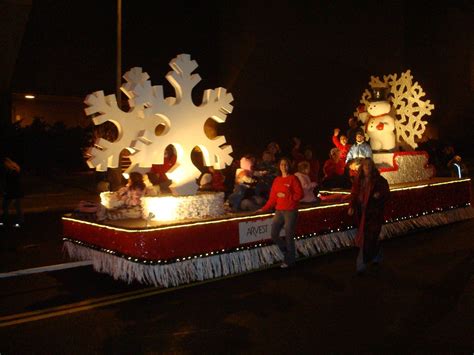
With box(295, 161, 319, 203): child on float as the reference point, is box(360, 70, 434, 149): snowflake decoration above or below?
above

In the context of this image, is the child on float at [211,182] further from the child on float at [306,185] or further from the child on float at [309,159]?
the child on float at [309,159]

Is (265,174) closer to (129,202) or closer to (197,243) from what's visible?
(129,202)

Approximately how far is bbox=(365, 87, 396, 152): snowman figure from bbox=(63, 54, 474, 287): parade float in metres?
3.62

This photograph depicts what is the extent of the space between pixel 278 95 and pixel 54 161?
1264 cm

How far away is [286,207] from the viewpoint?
26.6 feet

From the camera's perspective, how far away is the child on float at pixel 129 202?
877cm

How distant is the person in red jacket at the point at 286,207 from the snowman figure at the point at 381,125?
18.1 ft

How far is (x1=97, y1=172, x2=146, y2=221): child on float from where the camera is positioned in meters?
8.77

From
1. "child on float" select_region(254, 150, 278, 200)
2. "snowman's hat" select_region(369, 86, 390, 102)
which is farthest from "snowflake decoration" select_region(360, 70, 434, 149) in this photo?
"child on float" select_region(254, 150, 278, 200)

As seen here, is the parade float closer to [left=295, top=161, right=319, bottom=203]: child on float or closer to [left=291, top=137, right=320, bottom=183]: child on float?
[left=295, top=161, right=319, bottom=203]: child on float

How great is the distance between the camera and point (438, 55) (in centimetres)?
4062

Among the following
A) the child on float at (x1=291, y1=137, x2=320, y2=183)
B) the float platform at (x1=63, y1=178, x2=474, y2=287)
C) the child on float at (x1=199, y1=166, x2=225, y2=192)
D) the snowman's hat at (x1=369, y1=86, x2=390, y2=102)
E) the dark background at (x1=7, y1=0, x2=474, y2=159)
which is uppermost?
the dark background at (x1=7, y1=0, x2=474, y2=159)

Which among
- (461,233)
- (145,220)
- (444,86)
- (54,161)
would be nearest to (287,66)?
(54,161)

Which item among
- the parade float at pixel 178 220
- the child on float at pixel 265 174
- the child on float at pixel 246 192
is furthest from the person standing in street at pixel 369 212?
the child on float at pixel 265 174
